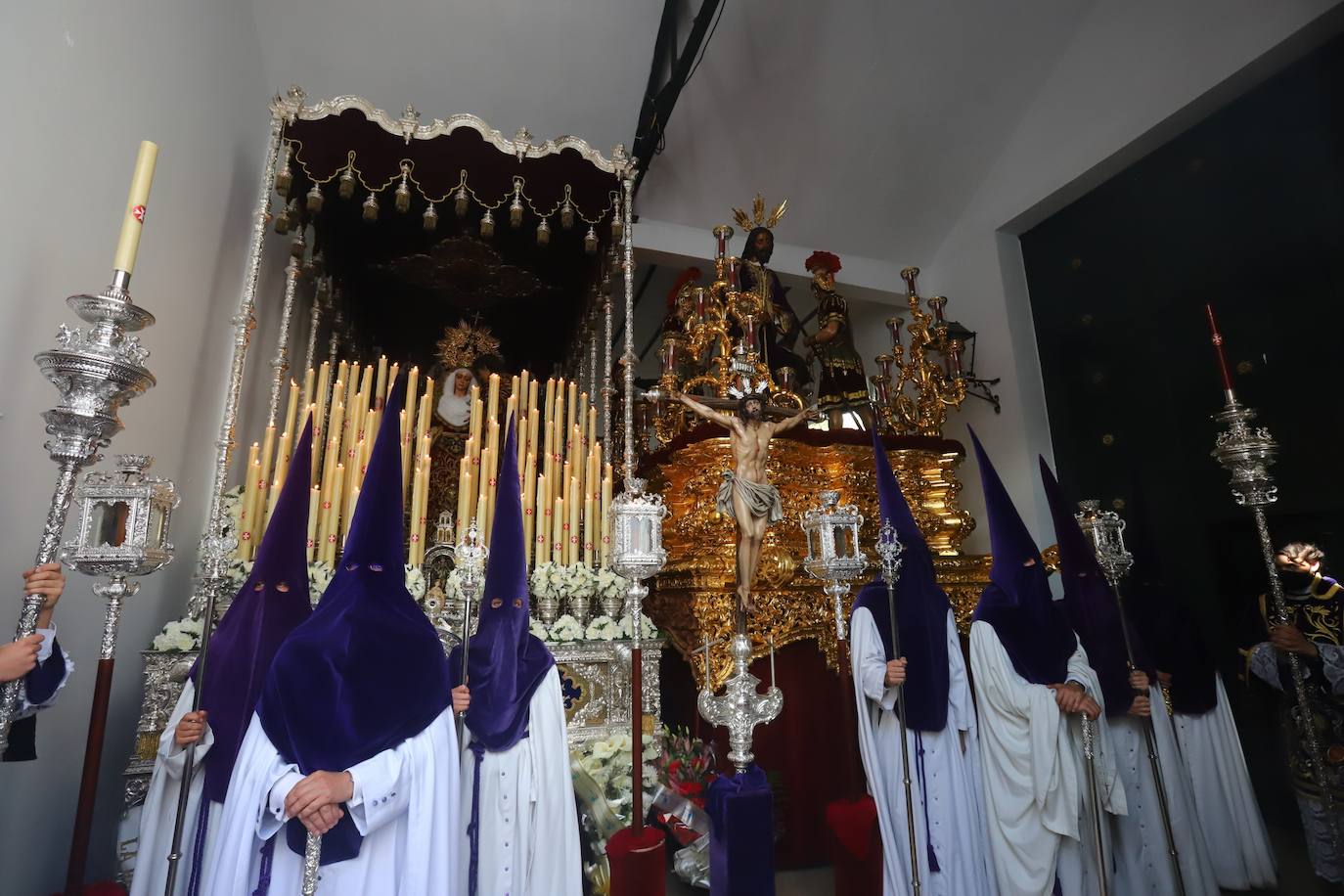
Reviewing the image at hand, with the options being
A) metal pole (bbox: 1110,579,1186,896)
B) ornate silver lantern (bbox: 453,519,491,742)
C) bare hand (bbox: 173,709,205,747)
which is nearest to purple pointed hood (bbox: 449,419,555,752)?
ornate silver lantern (bbox: 453,519,491,742)

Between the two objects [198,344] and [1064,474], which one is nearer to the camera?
[198,344]

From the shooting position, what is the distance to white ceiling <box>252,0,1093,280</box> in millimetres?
5203

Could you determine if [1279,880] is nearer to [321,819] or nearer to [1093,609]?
[1093,609]

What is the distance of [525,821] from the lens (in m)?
2.50

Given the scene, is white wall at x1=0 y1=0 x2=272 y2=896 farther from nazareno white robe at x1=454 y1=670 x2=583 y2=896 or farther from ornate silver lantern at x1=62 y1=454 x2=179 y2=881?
nazareno white robe at x1=454 y1=670 x2=583 y2=896

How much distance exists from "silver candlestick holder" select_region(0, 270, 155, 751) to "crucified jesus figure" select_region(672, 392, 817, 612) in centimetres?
297

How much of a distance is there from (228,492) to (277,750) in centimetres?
275

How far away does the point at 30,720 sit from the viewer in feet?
6.54

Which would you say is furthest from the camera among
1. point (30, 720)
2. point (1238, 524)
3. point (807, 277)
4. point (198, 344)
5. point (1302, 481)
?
point (807, 277)

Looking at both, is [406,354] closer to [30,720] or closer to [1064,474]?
[30,720]

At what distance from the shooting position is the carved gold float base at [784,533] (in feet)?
13.8

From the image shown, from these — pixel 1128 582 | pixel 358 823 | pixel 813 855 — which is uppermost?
pixel 1128 582

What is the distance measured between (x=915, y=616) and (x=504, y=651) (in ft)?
7.08

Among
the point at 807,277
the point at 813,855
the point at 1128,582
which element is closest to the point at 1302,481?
the point at 1128,582
